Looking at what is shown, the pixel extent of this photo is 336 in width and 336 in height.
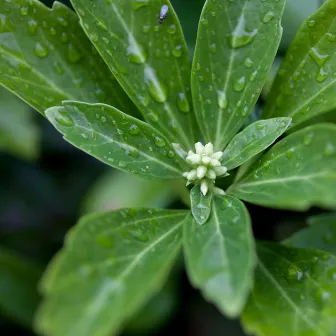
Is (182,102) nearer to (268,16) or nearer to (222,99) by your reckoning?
(222,99)

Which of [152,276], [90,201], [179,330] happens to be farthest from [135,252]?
[179,330]

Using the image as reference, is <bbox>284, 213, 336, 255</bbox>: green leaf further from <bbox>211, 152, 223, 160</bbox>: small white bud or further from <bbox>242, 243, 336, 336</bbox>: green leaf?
<bbox>211, 152, 223, 160</bbox>: small white bud

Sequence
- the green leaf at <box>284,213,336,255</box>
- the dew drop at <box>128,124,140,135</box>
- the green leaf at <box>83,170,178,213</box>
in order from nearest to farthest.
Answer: the dew drop at <box>128,124,140,135</box>
the green leaf at <box>284,213,336,255</box>
the green leaf at <box>83,170,178,213</box>

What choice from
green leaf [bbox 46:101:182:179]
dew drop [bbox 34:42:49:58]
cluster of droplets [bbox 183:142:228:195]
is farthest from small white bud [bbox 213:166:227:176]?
dew drop [bbox 34:42:49:58]

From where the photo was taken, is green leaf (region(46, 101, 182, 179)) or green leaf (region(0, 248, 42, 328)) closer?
green leaf (region(46, 101, 182, 179))

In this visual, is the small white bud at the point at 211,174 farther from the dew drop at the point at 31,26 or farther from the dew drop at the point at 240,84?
the dew drop at the point at 31,26

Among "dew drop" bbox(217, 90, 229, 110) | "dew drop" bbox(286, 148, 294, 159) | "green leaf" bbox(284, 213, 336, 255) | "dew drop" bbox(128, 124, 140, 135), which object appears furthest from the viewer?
"green leaf" bbox(284, 213, 336, 255)

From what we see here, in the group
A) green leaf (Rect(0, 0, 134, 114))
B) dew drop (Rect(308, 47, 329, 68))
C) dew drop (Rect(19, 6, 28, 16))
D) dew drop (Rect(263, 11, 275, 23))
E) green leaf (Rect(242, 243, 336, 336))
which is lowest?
green leaf (Rect(242, 243, 336, 336))
